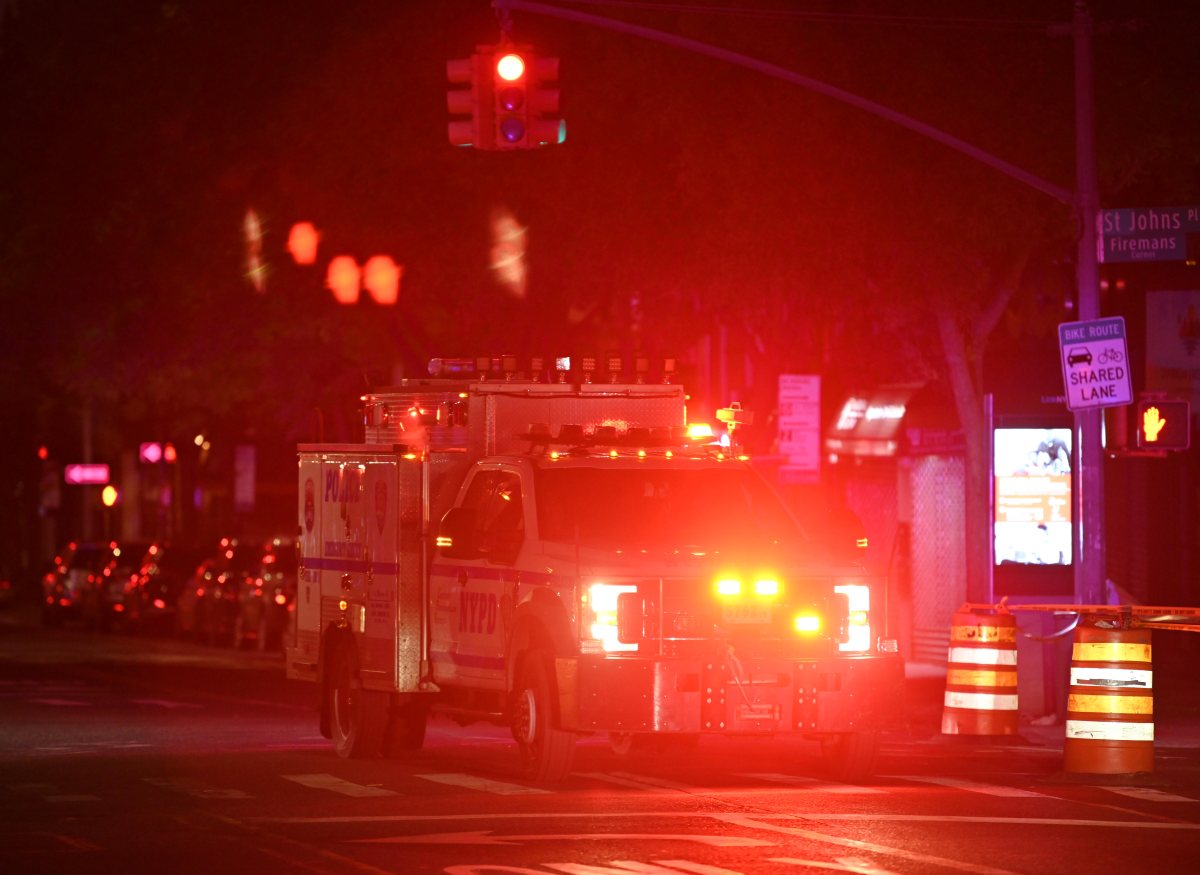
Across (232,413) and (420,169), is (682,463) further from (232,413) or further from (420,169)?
(232,413)

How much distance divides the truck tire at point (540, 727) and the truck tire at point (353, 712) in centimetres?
216

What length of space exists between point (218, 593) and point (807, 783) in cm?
2459

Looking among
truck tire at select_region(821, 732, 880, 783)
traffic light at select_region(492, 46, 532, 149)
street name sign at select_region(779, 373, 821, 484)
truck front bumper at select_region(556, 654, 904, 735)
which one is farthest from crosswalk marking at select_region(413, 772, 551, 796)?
street name sign at select_region(779, 373, 821, 484)

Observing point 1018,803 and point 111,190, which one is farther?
point 111,190

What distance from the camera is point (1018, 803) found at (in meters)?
14.7

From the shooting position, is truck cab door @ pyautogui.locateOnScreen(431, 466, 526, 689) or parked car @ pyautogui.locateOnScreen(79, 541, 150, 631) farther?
parked car @ pyautogui.locateOnScreen(79, 541, 150, 631)

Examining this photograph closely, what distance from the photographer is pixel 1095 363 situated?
70.4ft

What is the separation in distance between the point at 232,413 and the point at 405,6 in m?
19.9

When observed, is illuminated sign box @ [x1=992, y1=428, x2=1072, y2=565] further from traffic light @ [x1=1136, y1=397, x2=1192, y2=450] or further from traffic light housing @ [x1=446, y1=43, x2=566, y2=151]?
traffic light housing @ [x1=446, y1=43, x2=566, y2=151]

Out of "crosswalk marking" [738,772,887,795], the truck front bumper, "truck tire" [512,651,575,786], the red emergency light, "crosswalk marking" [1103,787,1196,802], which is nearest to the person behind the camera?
"crosswalk marking" [1103,787,1196,802]

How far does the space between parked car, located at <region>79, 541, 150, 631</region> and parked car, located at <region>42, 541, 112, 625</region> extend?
0.21m

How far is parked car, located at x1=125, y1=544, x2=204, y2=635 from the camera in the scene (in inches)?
1710

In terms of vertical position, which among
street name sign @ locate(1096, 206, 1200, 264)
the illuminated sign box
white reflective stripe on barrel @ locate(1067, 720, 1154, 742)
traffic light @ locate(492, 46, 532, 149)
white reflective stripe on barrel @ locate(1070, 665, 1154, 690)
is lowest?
white reflective stripe on barrel @ locate(1067, 720, 1154, 742)

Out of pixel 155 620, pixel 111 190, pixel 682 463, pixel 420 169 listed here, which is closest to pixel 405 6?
pixel 420 169
